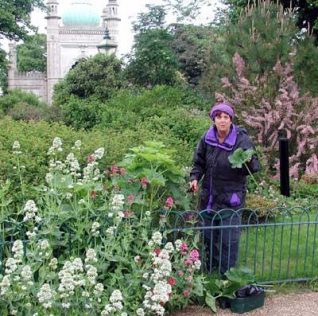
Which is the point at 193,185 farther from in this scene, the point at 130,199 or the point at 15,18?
the point at 15,18

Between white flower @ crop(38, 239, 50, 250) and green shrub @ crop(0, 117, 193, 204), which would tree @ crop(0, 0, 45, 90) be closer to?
green shrub @ crop(0, 117, 193, 204)

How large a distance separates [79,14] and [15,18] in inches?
831

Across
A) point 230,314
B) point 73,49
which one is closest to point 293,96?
point 230,314

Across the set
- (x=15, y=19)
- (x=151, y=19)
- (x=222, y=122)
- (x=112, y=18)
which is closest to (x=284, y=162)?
(x=222, y=122)

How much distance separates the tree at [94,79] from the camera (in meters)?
17.4

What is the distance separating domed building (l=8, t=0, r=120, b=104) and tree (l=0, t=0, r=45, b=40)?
647 inches

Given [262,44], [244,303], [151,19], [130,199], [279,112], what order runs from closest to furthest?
[130,199]
[244,303]
[279,112]
[262,44]
[151,19]

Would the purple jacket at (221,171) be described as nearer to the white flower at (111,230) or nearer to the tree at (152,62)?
the white flower at (111,230)

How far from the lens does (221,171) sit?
4.98 metres

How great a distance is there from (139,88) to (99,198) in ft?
41.2

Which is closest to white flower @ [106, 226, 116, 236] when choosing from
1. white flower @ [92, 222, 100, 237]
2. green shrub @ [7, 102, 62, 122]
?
white flower @ [92, 222, 100, 237]

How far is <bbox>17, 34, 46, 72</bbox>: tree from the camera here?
62281 mm

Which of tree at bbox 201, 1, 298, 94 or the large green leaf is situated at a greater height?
tree at bbox 201, 1, 298, 94

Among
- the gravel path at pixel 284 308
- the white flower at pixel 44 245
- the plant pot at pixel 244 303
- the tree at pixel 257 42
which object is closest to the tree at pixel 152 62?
the tree at pixel 257 42
